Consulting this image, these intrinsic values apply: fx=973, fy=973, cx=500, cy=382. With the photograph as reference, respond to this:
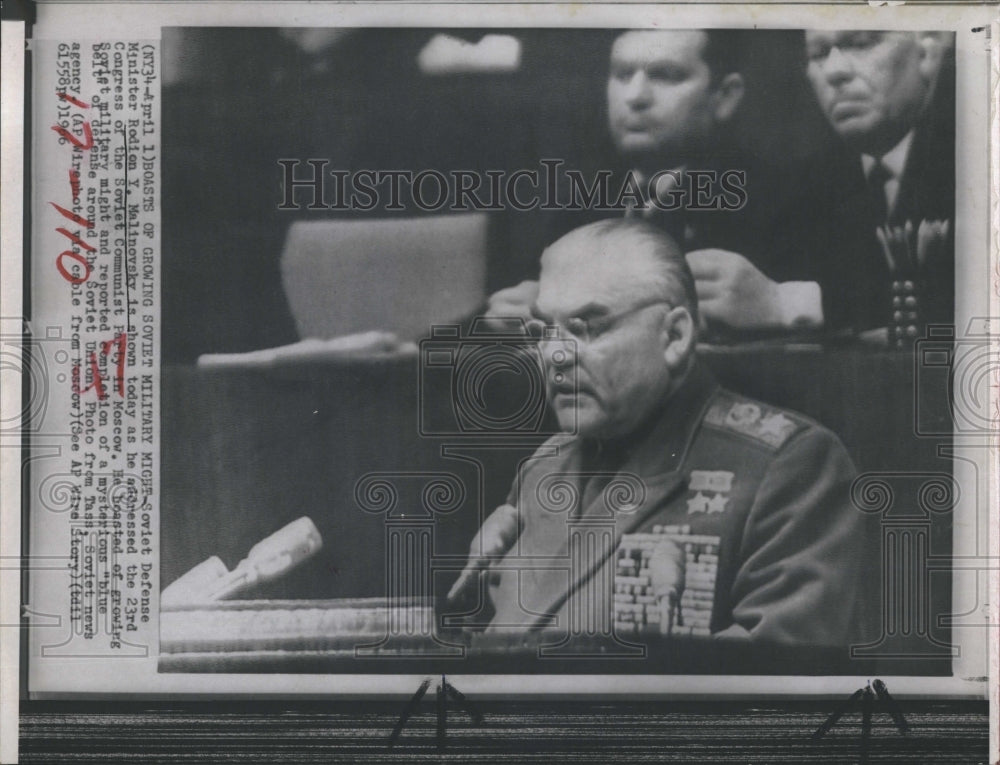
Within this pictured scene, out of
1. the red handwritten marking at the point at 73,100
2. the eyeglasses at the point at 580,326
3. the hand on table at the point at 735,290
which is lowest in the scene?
the eyeglasses at the point at 580,326

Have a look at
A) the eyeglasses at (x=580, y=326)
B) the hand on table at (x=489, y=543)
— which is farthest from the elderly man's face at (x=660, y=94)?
the hand on table at (x=489, y=543)

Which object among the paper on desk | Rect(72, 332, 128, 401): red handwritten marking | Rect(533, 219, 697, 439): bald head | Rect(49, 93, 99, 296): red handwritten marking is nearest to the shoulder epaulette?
Rect(533, 219, 697, 439): bald head

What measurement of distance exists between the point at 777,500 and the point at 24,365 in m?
2.61

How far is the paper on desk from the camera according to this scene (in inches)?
130

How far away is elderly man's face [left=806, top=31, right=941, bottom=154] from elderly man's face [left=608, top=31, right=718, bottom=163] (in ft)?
1.28

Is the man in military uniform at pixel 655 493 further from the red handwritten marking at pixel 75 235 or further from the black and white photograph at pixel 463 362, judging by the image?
the red handwritten marking at pixel 75 235

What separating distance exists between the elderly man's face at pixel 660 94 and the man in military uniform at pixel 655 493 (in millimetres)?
303

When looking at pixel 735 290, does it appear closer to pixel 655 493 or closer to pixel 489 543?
pixel 655 493

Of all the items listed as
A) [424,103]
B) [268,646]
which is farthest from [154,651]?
[424,103]

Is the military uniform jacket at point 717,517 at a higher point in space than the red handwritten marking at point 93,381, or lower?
lower

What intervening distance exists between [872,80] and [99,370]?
2.83 metres

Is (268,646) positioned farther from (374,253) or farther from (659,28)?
(659,28)

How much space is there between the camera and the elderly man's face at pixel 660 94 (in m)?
3.33

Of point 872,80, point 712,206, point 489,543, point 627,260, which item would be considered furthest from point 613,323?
point 872,80
